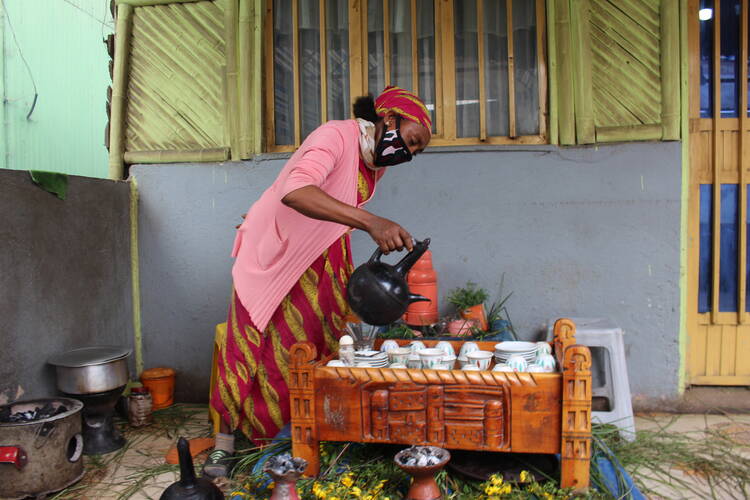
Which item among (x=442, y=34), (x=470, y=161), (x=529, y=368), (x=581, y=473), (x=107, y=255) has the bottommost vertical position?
(x=581, y=473)

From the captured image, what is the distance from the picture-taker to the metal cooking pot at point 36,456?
7.84 ft

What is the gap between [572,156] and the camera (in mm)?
3582

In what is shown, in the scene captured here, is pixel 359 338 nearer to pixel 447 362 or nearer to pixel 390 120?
pixel 447 362

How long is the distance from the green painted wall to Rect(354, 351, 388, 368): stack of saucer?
24.0ft

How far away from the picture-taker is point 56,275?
127 inches

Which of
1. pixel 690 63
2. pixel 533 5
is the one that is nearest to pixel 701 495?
pixel 690 63

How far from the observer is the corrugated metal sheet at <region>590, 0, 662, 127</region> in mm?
3490

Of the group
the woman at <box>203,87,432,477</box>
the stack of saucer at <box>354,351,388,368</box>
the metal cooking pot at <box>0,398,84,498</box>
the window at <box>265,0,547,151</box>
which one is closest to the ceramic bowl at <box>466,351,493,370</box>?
the stack of saucer at <box>354,351,388,368</box>

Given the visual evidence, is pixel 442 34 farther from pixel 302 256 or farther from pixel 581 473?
pixel 581 473

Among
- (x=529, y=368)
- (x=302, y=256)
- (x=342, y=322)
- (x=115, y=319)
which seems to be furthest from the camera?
(x=115, y=319)

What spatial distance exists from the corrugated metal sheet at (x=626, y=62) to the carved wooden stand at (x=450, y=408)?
215cm

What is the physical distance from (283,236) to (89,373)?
1.46 meters

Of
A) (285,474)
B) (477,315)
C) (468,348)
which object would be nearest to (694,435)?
(477,315)

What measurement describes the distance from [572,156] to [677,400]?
1699mm
